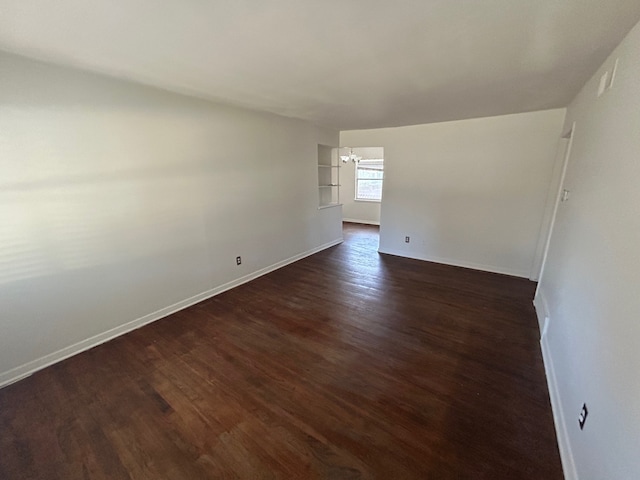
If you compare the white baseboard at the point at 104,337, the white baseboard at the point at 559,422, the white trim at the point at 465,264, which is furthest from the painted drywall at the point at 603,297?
the white baseboard at the point at 104,337

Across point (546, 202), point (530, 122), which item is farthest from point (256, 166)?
point (546, 202)

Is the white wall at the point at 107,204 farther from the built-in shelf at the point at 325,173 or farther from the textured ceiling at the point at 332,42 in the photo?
the built-in shelf at the point at 325,173

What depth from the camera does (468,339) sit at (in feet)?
8.13

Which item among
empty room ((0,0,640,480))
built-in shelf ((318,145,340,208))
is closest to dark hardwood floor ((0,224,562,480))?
empty room ((0,0,640,480))

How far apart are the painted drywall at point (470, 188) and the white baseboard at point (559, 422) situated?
2.14 metres

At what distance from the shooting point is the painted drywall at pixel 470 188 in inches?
141

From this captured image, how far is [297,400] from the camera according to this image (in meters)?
1.83

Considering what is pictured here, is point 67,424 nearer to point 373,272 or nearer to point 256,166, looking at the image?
point 256,166

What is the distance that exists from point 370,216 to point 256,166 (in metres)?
4.65

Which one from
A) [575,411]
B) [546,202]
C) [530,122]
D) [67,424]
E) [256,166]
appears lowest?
[67,424]

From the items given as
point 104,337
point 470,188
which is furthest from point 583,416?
point 104,337

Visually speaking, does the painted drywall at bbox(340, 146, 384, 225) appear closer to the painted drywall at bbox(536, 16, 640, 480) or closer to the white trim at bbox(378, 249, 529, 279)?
the white trim at bbox(378, 249, 529, 279)

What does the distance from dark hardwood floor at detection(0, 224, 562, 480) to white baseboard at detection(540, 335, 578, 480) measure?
44mm

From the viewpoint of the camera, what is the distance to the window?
7.55 meters
